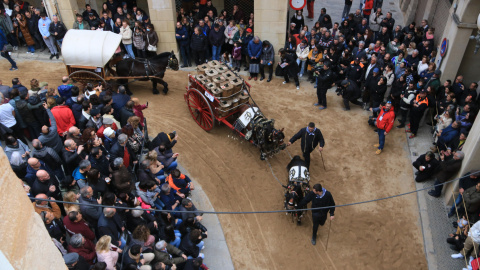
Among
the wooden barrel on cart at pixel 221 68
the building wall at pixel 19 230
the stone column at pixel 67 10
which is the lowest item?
the wooden barrel on cart at pixel 221 68

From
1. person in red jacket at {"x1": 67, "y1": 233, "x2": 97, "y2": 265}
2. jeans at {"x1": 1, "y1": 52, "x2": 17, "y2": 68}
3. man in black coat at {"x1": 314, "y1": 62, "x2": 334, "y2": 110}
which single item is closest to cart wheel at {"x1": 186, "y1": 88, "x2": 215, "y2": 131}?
man in black coat at {"x1": 314, "y1": 62, "x2": 334, "y2": 110}

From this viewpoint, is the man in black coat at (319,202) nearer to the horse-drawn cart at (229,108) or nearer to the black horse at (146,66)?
the horse-drawn cart at (229,108)

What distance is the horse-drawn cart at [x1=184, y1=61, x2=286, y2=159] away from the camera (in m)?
9.01

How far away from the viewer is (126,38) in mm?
12742

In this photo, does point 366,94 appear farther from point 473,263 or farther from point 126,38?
point 126,38

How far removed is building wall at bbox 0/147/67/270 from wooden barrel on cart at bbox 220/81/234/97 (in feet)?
22.9

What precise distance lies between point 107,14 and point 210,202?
816cm

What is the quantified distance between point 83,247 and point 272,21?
30.9 feet

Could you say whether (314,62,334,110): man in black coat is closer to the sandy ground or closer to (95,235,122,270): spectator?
the sandy ground

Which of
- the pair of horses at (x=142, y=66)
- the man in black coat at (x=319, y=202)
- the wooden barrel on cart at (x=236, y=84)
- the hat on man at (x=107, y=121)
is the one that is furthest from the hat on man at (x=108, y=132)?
the man in black coat at (x=319, y=202)

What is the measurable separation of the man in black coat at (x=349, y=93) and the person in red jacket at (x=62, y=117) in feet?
23.4

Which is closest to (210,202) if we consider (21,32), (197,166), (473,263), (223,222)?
(223,222)

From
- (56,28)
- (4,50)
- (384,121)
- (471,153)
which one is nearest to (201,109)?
(384,121)

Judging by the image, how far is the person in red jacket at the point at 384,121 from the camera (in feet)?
31.2
